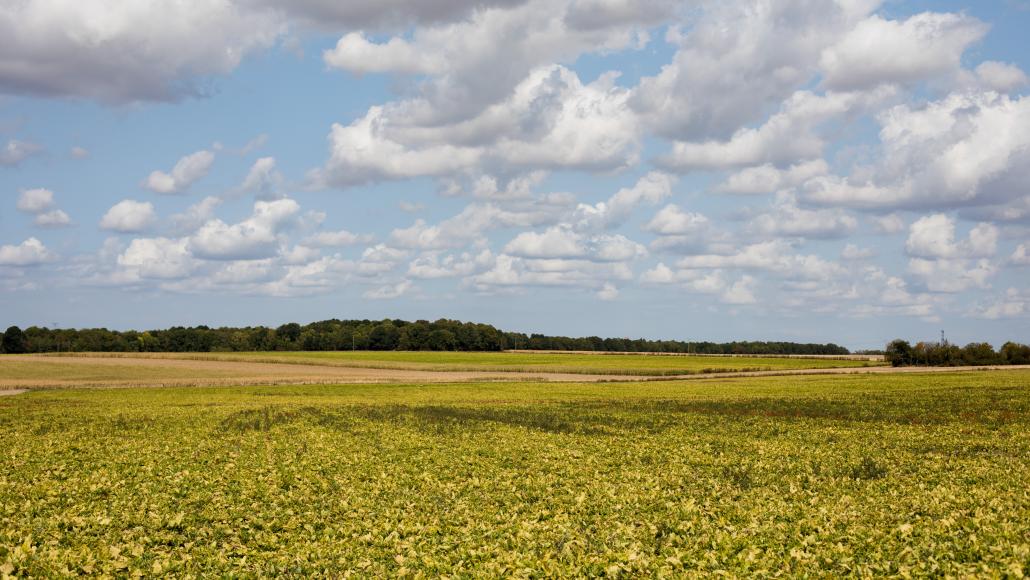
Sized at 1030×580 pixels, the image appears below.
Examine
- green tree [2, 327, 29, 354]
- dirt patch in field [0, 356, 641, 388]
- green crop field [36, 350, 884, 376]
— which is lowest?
dirt patch in field [0, 356, 641, 388]

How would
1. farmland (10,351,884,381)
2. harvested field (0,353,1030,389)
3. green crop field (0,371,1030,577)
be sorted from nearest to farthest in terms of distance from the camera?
green crop field (0,371,1030,577) → harvested field (0,353,1030,389) → farmland (10,351,884,381)

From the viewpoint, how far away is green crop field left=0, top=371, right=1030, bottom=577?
16578mm

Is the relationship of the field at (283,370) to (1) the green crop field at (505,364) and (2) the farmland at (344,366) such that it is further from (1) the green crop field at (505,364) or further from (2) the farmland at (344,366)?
(1) the green crop field at (505,364)

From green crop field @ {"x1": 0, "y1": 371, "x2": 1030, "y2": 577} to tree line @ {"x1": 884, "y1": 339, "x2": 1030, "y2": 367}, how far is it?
138 metres

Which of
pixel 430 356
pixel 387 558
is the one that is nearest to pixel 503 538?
pixel 387 558

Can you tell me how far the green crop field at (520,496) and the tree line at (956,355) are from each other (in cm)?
13801

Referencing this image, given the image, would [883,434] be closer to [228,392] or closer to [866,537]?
[866,537]

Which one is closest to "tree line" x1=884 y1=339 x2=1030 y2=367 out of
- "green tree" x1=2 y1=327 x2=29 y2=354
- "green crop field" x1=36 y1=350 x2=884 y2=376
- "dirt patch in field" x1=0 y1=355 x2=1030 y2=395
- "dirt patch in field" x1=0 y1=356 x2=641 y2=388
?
"green crop field" x1=36 y1=350 x2=884 y2=376

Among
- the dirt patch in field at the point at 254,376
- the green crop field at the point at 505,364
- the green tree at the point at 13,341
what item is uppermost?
the green tree at the point at 13,341

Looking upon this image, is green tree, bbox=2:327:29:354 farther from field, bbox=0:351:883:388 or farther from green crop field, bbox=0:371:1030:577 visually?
green crop field, bbox=0:371:1030:577

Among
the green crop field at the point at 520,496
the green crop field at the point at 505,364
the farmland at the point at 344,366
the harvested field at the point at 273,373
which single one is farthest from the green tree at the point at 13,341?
the green crop field at the point at 520,496

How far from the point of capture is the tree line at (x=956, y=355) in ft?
553

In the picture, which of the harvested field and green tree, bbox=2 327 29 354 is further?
green tree, bbox=2 327 29 354

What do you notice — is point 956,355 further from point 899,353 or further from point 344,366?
point 344,366
